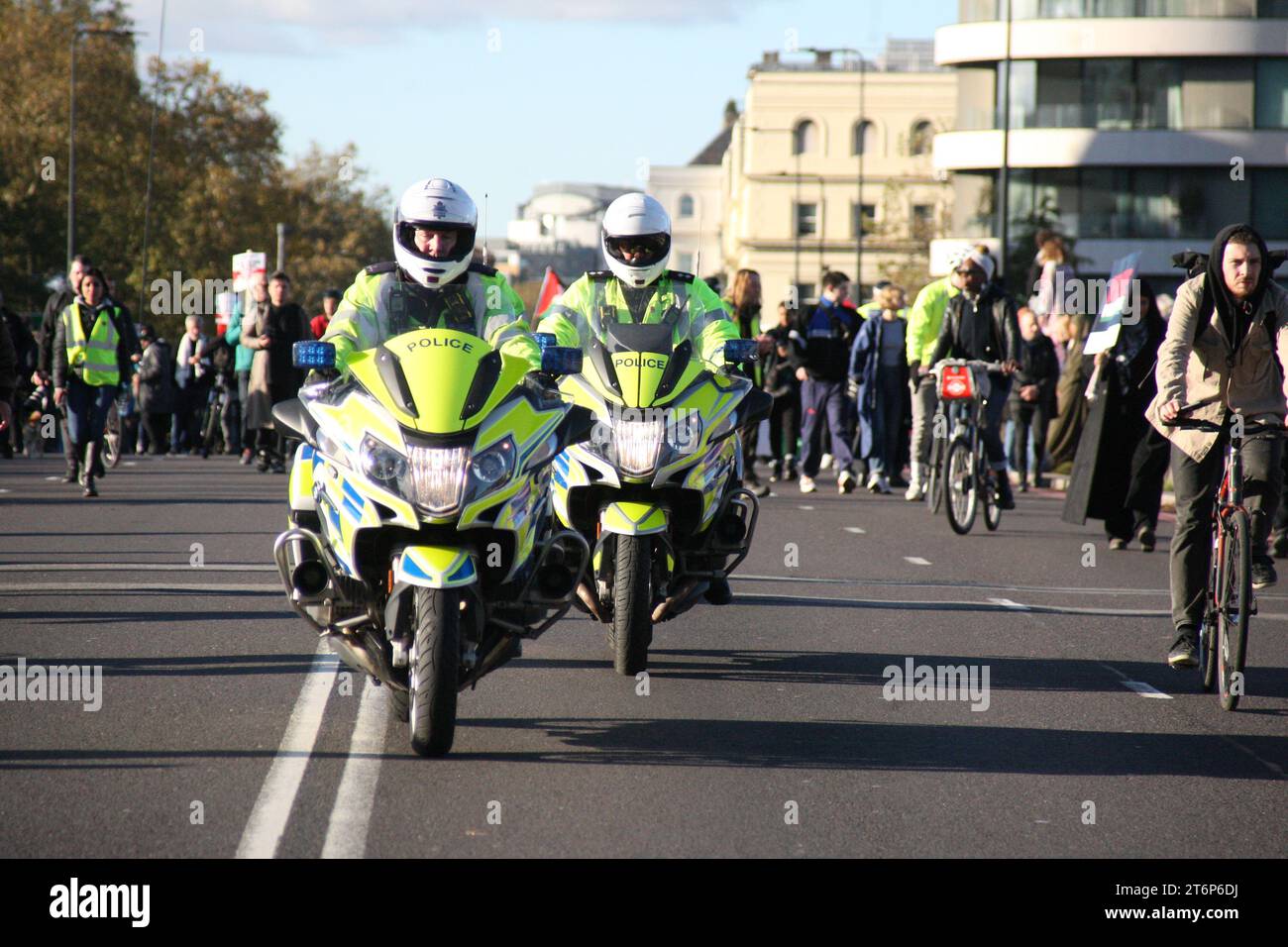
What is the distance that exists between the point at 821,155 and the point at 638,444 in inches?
3932

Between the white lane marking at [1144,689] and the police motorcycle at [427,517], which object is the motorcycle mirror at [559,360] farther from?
the white lane marking at [1144,689]

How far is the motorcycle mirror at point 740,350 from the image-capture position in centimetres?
923

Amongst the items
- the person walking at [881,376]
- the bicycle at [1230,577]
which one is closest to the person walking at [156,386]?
the person walking at [881,376]

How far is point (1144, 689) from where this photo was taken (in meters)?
A: 8.73

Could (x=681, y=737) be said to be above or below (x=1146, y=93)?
below

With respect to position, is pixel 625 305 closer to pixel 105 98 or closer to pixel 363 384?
pixel 363 384

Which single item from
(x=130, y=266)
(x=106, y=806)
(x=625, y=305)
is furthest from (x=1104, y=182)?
(x=106, y=806)

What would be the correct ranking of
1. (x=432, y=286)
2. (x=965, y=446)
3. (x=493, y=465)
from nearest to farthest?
(x=493, y=465) < (x=432, y=286) < (x=965, y=446)

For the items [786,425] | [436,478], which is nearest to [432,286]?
[436,478]

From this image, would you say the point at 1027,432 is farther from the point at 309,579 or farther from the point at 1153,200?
the point at 1153,200

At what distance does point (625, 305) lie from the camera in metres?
9.70

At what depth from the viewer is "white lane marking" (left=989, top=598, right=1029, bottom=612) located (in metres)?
11.4
